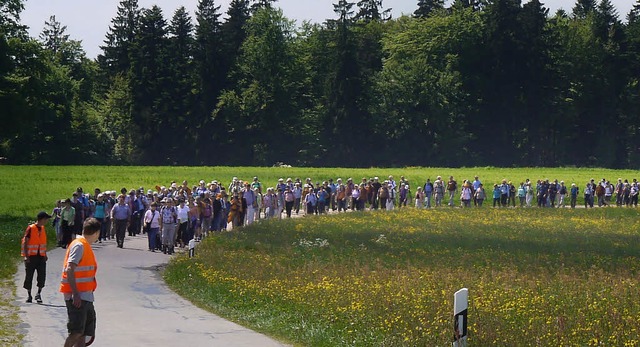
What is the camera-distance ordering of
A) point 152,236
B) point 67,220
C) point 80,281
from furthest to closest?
1. point 152,236
2. point 67,220
3. point 80,281

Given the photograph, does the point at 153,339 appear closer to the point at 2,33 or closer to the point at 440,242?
the point at 440,242

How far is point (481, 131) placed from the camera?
379 feet

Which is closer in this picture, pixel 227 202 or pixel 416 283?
pixel 416 283

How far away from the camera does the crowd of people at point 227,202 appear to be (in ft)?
107

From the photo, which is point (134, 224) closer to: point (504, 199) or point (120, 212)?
point (120, 212)

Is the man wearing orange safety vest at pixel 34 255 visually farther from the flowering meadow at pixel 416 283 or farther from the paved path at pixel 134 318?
the flowering meadow at pixel 416 283

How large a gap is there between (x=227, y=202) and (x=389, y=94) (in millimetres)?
73602

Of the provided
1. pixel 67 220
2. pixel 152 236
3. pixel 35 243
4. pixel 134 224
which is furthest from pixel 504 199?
pixel 35 243

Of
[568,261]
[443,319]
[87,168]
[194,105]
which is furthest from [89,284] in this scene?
[194,105]

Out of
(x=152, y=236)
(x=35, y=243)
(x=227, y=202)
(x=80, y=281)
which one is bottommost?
(x=152, y=236)

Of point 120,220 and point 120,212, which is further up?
point 120,212

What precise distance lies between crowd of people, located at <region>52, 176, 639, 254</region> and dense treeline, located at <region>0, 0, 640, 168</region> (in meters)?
39.9

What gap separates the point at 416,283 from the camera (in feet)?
64.0

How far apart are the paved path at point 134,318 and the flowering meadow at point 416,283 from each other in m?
0.55
